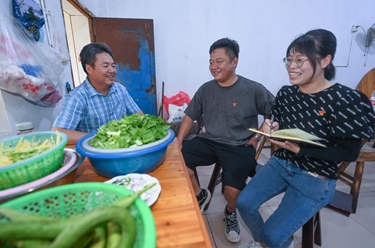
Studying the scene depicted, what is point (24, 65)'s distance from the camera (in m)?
Result: 1.12

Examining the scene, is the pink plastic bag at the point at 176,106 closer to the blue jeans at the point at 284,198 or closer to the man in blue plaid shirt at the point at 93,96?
the man in blue plaid shirt at the point at 93,96

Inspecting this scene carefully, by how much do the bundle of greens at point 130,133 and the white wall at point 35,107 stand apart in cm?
79

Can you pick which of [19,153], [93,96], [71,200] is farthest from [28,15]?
[71,200]

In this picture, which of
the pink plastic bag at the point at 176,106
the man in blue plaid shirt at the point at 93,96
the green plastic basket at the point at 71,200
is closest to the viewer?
the green plastic basket at the point at 71,200

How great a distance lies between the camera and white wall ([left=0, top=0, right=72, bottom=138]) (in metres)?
1.11

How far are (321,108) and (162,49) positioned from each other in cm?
261

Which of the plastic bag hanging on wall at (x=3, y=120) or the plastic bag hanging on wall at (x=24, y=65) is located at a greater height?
the plastic bag hanging on wall at (x=24, y=65)

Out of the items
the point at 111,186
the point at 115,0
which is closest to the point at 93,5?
the point at 115,0

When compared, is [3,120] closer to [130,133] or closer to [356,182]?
[130,133]

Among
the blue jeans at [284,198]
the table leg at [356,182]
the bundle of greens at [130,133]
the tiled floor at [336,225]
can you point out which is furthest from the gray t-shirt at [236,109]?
the table leg at [356,182]

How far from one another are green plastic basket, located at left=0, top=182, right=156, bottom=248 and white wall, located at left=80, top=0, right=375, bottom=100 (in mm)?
2847

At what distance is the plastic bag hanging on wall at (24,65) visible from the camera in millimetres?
1014

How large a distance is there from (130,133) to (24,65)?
3.16 feet

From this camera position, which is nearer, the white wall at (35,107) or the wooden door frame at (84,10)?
the white wall at (35,107)
